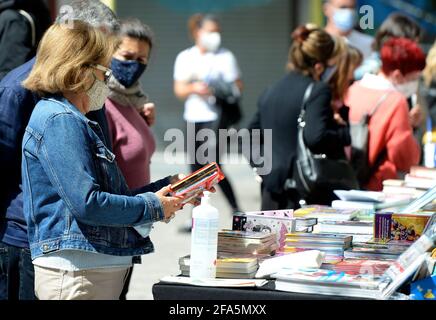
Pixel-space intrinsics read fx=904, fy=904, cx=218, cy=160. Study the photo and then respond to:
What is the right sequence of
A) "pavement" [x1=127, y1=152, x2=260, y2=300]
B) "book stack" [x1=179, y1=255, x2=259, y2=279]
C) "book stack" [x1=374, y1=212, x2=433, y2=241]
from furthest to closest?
"pavement" [x1=127, y1=152, x2=260, y2=300] → "book stack" [x1=374, y1=212, x2=433, y2=241] → "book stack" [x1=179, y1=255, x2=259, y2=279]

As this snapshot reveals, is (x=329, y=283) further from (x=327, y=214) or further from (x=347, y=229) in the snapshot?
(x=327, y=214)

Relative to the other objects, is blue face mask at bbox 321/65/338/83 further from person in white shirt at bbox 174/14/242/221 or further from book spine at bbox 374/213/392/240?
person in white shirt at bbox 174/14/242/221

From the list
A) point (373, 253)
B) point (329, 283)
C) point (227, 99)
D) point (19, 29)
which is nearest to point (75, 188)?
point (329, 283)

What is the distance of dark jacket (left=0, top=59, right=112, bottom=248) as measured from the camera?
11.5 feet

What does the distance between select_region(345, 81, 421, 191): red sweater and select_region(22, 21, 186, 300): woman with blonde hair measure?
2362 mm

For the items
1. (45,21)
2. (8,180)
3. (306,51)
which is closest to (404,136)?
(306,51)

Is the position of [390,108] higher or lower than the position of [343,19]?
lower

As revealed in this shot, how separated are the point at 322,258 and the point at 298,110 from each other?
2.21 metres

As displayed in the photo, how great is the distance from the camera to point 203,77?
871cm

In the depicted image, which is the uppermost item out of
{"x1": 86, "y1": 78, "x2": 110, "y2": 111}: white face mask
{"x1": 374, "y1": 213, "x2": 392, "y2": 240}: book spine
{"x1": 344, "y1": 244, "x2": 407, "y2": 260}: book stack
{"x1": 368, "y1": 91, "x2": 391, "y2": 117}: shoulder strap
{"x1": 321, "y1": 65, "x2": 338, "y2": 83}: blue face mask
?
{"x1": 321, "y1": 65, "x2": 338, "y2": 83}: blue face mask

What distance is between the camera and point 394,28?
6707 mm

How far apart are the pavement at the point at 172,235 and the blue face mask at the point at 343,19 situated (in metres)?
1.96

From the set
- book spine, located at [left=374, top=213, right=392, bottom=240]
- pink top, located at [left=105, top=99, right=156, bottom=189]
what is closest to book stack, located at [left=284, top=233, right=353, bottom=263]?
book spine, located at [left=374, top=213, right=392, bottom=240]
